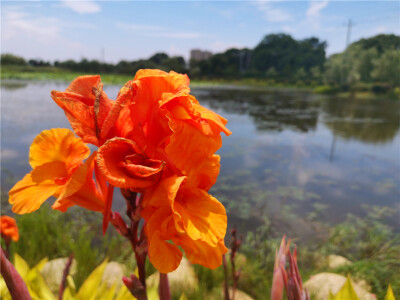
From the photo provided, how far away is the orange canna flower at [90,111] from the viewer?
554 millimetres

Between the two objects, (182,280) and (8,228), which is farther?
(182,280)

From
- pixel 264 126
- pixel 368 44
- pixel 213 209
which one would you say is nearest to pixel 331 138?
pixel 264 126

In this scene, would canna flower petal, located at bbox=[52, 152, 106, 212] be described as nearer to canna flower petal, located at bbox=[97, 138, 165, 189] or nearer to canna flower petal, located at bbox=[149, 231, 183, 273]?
canna flower petal, located at bbox=[97, 138, 165, 189]

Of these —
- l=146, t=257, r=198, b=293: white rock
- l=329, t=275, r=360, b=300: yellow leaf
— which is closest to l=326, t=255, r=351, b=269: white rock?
l=146, t=257, r=198, b=293: white rock

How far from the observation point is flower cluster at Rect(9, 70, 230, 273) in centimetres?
50

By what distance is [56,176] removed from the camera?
62 centimetres

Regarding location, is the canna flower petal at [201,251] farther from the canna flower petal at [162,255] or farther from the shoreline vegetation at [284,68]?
the shoreline vegetation at [284,68]

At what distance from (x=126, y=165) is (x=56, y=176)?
0.23 metres

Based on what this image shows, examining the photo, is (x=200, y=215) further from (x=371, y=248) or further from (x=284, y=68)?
(x=284, y=68)

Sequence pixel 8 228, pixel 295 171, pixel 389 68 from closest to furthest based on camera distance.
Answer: pixel 8 228 → pixel 295 171 → pixel 389 68

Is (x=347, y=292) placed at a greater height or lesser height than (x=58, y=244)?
greater

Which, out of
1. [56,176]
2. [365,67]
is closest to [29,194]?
[56,176]

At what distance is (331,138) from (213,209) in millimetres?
7530

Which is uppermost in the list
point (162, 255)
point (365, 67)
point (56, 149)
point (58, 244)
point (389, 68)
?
point (365, 67)
